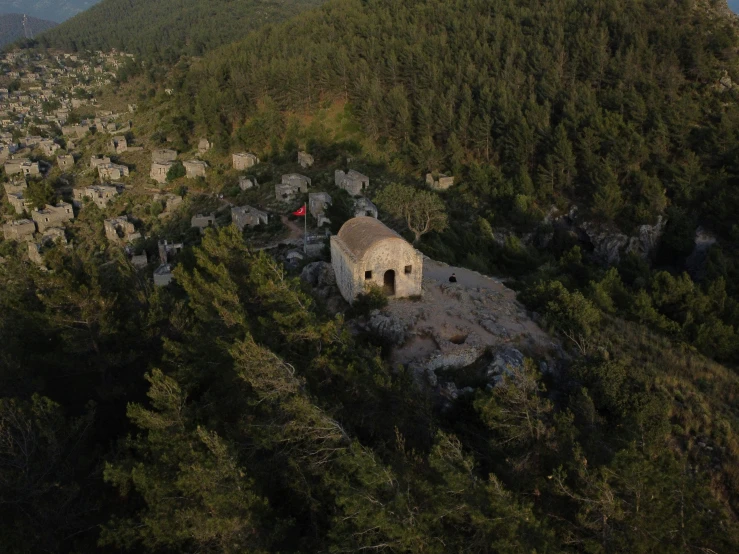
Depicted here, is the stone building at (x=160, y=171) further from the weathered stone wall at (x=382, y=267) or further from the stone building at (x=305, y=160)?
the weathered stone wall at (x=382, y=267)

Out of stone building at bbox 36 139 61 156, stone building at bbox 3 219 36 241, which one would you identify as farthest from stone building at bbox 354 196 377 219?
stone building at bbox 36 139 61 156

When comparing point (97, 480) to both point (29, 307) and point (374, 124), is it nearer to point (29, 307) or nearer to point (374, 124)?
point (29, 307)

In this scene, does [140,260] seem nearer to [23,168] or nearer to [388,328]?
[388,328]

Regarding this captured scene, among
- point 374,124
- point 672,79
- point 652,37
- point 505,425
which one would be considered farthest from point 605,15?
point 505,425

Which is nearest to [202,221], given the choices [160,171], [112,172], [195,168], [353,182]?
[353,182]

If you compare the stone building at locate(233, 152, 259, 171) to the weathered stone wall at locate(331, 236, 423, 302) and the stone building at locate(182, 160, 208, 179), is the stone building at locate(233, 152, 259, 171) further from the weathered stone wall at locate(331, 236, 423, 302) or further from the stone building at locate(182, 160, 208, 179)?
the weathered stone wall at locate(331, 236, 423, 302)

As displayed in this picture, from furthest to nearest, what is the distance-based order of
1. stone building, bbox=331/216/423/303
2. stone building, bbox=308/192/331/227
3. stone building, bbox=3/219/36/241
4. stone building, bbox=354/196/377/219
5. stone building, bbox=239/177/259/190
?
stone building, bbox=3/219/36/241 < stone building, bbox=239/177/259/190 < stone building, bbox=308/192/331/227 < stone building, bbox=354/196/377/219 < stone building, bbox=331/216/423/303

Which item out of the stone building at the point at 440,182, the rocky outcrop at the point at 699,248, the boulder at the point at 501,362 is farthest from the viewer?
the stone building at the point at 440,182

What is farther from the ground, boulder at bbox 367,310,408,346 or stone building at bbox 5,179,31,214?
boulder at bbox 367,310,408,346

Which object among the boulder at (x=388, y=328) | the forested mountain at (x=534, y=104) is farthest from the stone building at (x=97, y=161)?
the boulder at (x=388, y=328)
